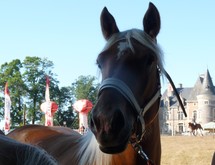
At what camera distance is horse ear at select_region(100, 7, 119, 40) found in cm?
349

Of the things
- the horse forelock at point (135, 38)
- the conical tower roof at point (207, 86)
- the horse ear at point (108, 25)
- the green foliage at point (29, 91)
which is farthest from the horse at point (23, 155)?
the conical tower roof at point (207, 86)

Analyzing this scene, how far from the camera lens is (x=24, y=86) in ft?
182

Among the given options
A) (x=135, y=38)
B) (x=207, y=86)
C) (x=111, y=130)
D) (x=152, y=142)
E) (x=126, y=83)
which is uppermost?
(x=207, y=86)

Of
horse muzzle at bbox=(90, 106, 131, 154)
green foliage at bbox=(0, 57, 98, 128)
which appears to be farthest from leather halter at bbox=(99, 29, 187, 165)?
green foliage at bbox=(0, 57, 98, 128)

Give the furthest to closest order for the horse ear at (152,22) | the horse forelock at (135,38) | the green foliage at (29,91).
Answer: the green foliage at (29,91)
the horse ear at (152,22)
the horse forelock at (135,38)

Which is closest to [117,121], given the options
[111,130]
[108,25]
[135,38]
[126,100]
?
[111,130]

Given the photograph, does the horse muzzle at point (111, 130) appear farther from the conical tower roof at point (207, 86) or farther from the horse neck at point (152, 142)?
the conical tower roof at point (207, 86)

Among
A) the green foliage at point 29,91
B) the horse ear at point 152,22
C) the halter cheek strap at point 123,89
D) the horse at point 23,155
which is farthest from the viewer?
the green foliage at point 29,91

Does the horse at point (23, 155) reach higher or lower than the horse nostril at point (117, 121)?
lower

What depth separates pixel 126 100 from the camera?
9.18 feet

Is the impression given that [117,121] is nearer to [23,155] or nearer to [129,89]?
[129,89]

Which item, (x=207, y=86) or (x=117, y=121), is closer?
(x=117, y=121)

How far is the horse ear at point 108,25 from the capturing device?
349 centimetres

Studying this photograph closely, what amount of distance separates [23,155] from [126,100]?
1.45 m
